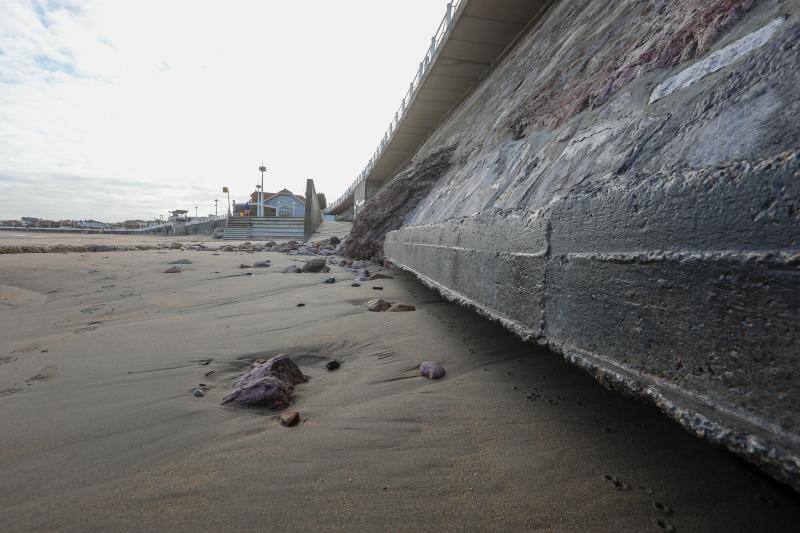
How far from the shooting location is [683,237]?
936 millimetres

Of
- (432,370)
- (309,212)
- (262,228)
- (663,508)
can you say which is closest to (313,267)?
→ (432,370)

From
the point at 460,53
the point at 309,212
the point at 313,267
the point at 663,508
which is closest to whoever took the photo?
the point at 663,508

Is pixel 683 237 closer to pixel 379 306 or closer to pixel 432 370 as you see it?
pixel 432 370

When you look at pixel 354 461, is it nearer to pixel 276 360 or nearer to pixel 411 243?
pixel 276 360

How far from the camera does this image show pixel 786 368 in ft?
2.39

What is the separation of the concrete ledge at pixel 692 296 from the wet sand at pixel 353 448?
359mm

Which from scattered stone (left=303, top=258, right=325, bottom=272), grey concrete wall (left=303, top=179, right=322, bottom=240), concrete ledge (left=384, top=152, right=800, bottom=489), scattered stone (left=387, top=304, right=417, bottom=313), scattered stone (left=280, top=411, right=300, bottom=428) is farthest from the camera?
grey concrete wall (left=303, top=179, right=322, bottom=240)

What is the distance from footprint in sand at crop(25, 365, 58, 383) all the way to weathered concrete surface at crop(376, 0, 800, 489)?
2242 millimetres

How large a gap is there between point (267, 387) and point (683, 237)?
1.60 m

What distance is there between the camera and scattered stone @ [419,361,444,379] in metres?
1.93

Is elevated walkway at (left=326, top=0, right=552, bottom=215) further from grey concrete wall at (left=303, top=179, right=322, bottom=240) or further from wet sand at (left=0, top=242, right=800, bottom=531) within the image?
wet sand at (left=0, top=242, right=800, bottom=531)

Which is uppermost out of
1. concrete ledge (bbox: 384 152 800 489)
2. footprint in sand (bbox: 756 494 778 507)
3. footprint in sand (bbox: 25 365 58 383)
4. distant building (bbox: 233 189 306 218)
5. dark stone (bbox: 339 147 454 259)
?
distant building (bbox: 233 189 306 218)

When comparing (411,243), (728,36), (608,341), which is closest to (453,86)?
(411,243)

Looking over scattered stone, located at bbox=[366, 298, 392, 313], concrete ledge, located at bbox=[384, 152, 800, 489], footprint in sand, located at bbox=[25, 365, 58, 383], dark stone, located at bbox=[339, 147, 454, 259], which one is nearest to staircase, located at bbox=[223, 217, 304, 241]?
dark stone, located at bbox=[339, 147, 454, 259]
